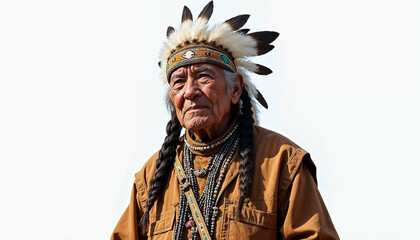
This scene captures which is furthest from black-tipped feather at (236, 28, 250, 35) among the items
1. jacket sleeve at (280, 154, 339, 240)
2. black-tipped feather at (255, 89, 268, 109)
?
jacket sleeve at (280, 154, 339, 240)

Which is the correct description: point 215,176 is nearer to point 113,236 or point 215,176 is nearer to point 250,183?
point 250,183

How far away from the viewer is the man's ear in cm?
490

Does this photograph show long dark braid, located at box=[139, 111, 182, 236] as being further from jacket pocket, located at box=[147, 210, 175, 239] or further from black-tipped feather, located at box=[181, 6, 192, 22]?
black-tipped feather, located at box=[181, 6, 192, 22]

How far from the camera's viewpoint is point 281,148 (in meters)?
4.60

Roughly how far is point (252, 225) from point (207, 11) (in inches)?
71.5

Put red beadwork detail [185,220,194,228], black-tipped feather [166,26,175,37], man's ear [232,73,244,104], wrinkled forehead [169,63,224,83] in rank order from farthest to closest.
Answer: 1. black-tipped feather [166,26,175,37]
2. man's ear [232,73,244,104]
3. wrinkled forehead [169,63,224,83]
4. red beadwork detail [185,220,194,228]

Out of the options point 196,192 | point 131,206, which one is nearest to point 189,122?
point 196,192

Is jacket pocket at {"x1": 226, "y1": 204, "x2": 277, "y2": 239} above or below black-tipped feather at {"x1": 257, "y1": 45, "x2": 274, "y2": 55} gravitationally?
below

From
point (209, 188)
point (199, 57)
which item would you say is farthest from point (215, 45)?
point (209, 188)

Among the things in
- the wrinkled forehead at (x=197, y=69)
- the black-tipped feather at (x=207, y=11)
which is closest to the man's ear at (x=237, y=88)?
the wrinkled forehead at (x=197, y=69)

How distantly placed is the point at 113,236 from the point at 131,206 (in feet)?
0.88

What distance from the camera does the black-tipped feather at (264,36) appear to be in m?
5.20

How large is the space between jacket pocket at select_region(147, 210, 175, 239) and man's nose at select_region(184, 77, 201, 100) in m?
0.86

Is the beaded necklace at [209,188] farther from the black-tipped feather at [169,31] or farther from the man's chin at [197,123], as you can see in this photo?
the black-tipped feather at [169,31]
